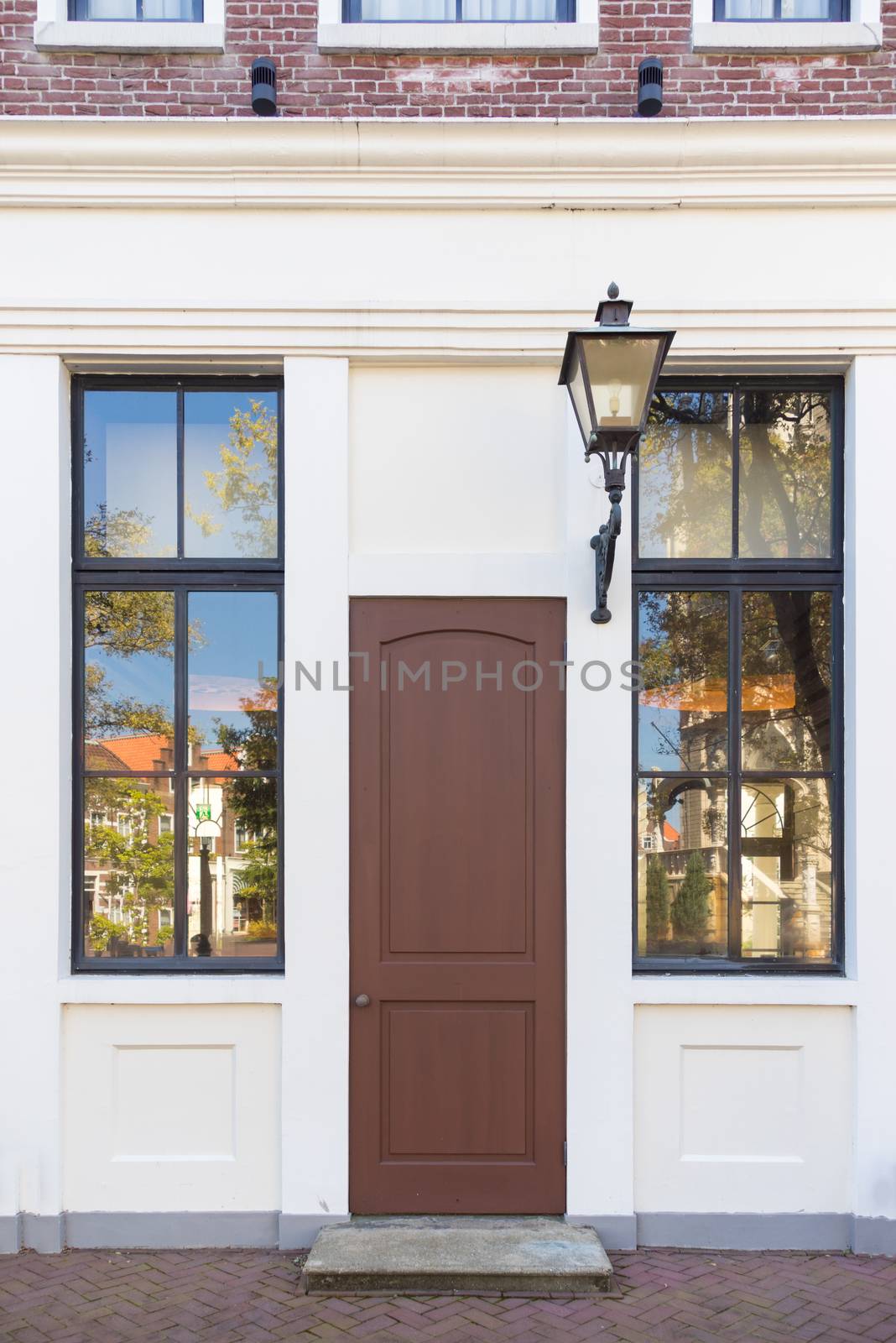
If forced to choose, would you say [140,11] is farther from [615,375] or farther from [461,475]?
[615,375]

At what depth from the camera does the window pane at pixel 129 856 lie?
460cm

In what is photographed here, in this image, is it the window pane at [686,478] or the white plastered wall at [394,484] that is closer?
the white plastered wall at [394,484]

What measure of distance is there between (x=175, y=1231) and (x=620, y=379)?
13.4ft

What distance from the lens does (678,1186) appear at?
4379 mm

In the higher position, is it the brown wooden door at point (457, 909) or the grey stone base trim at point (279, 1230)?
the brown wooden door at point (457, 909)

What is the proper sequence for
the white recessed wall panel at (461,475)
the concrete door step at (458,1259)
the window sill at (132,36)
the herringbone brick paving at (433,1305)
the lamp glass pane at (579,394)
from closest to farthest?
the herringbone brick paving at (433,1305)
the lamp glass pane at (579,394)
the concrete door step at (458,1259)
the window sill at (132,36)
the white recessed wall panel at (461,475)

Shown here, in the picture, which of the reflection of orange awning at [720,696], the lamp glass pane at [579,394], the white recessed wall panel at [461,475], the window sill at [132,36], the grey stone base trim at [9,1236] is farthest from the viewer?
the reflection of orange awning at [720,696]

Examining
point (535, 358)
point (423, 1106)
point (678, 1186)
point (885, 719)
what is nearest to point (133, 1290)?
point (423, 1106)

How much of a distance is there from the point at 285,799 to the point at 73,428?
2031mm

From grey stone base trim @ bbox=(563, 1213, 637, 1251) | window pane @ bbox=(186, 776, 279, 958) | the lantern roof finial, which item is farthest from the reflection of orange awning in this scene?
grey stone base trim @ bbox=(563, 1213, 637, 1251)

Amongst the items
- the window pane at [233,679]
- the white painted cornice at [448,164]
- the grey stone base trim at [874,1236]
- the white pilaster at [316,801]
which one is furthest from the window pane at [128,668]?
the grey stone base trim at [874,1236]

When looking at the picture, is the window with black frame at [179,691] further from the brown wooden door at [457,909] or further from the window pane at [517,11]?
the window pane at [517,11]

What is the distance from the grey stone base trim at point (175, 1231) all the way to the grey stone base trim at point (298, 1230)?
6cm

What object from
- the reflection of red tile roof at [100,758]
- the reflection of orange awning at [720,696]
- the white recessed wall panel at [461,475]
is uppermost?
the white recessed wall panel at [461,475]
